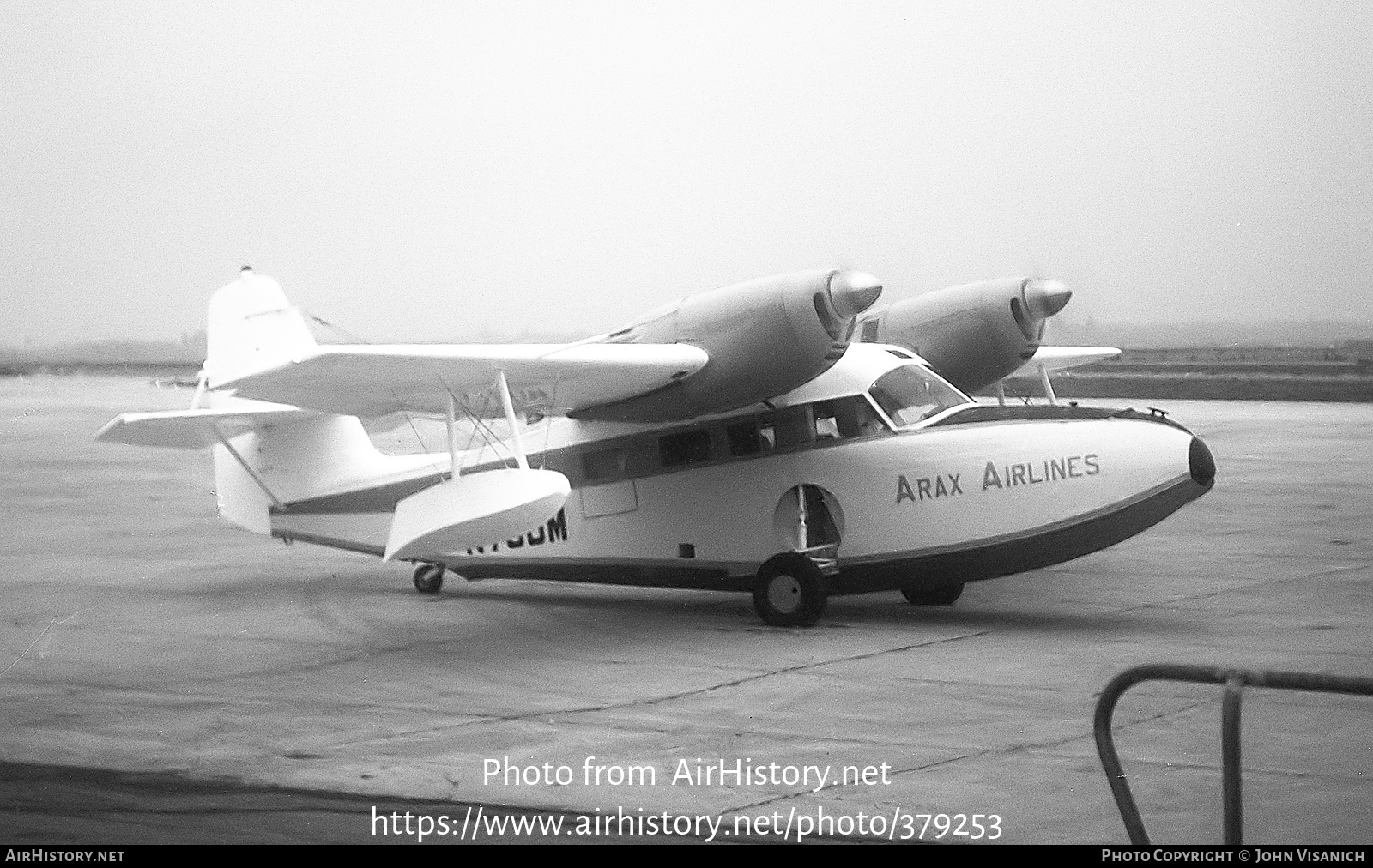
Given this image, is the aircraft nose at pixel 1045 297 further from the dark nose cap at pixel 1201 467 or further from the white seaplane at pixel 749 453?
the dark nose cap at pixel 1201 467

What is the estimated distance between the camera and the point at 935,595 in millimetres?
13516

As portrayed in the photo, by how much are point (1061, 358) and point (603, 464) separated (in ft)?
17.6

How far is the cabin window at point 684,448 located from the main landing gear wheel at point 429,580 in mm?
2670

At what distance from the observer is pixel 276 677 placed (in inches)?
423

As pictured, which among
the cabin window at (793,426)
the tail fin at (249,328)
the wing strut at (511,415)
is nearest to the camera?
the wing strut at (511,415)

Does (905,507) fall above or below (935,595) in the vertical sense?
above

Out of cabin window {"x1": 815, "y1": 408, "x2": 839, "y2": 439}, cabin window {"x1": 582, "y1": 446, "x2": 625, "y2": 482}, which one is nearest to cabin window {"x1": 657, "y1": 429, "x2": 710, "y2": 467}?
cabin window {"x1": 582, "y1": 446, "x2": 625, "y2": 482}

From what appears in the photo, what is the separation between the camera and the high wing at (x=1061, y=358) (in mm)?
15938

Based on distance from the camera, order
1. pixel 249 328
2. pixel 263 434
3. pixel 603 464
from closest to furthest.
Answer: pixel 603 464, pixel 263 434, pixel 249 328

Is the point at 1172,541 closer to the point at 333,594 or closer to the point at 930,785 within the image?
the point at 333,594

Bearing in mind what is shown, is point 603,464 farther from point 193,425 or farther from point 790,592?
point 193,425

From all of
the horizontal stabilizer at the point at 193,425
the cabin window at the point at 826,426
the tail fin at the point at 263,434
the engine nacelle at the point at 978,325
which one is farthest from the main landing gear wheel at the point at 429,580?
the engine nacelle at the point at 978,325

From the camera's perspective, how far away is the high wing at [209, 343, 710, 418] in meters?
11.1

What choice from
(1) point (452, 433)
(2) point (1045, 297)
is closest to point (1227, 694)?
(1) point (452, 433)
